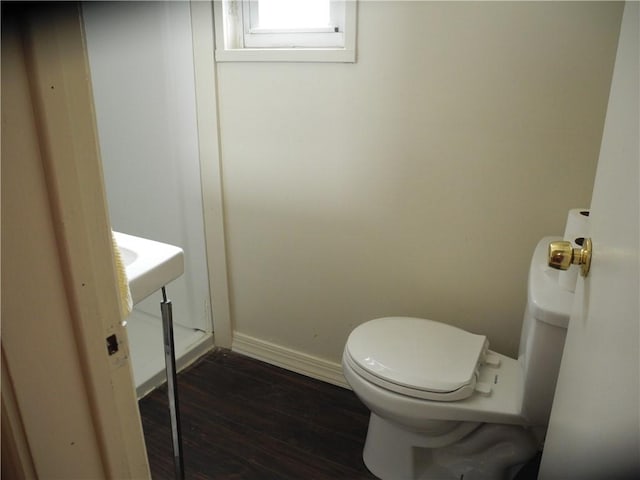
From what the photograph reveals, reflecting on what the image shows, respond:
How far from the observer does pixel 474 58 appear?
1347mm

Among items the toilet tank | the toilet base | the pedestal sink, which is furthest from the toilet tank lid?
the pedestal sink

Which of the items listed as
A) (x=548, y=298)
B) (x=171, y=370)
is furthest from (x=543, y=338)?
(x=171, y=370)

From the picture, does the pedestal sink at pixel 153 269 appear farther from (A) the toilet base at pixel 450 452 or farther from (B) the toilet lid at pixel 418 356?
(A) the toilet base at pixel 450 452

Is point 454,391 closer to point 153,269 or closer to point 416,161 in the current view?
point 416,161

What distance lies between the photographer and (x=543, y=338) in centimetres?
110

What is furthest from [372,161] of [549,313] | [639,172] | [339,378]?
[639,172]

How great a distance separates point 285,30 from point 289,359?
1.21 meters

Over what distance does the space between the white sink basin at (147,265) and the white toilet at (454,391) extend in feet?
1.93

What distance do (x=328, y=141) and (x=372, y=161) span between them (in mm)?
160

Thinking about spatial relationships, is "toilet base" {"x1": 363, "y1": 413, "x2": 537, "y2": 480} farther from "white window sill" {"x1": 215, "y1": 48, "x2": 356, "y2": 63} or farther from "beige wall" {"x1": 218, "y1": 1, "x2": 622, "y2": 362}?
"white window sill" {"x1": 215, "y1": 48, "x2": 356, "y2": 63}

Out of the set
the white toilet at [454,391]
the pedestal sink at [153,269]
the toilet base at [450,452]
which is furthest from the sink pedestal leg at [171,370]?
the toilet base at [450,452]

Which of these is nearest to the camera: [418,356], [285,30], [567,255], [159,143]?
[567,255]

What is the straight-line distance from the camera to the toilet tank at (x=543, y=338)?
42.1 inches

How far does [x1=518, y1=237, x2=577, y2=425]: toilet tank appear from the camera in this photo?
107cm
